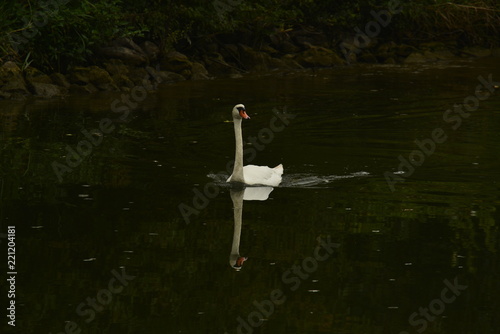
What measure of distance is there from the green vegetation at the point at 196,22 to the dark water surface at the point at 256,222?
3049 mm

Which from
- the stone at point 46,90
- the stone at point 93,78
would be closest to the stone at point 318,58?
the stone at point 93,78

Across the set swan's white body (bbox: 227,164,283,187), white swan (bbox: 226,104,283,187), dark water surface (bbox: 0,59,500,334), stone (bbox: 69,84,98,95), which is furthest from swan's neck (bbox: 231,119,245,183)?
stone (bbox: 69,84,98,95)

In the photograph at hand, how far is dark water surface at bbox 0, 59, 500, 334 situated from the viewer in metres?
9.45

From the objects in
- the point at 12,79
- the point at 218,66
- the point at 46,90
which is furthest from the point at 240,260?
the point at 218,66

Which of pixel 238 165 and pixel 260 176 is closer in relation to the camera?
pixel 238 165

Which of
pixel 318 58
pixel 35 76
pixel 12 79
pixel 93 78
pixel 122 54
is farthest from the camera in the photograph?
pixel 318 58

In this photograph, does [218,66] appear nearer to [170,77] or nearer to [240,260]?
[170,77]

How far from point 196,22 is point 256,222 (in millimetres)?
17000

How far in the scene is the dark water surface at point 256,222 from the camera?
372 inches

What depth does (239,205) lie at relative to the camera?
13.6 meters

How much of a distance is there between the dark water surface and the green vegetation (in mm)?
3049

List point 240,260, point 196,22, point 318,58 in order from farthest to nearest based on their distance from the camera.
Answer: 1. point 318,58
2. point 196,22
3. point 240,260

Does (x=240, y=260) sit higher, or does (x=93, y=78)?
(x=240, y=260)

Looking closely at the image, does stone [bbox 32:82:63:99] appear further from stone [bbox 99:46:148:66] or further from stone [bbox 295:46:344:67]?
stone [bbox 295:46:344:67]
